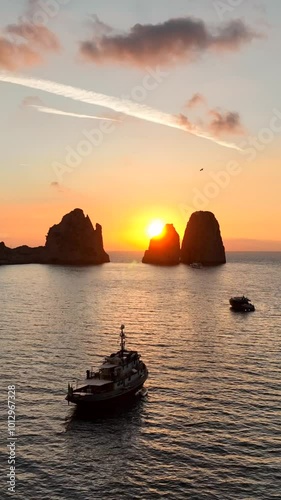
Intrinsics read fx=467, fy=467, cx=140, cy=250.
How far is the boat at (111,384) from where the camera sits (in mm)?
50719

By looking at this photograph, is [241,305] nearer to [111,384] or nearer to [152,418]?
[111,384]

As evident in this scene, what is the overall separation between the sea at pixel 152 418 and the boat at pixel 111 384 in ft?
4.51

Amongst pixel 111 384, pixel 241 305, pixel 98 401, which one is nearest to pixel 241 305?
pixel 241 305

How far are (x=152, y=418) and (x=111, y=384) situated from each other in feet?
22.0

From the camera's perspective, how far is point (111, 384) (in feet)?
175

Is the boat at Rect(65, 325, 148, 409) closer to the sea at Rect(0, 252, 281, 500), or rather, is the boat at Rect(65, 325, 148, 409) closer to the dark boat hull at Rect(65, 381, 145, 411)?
the dark boat hull at Rect(65, 381, 145, 411)

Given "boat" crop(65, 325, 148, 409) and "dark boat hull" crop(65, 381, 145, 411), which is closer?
"dark boat hull" crop(65, 381, 145, 411)

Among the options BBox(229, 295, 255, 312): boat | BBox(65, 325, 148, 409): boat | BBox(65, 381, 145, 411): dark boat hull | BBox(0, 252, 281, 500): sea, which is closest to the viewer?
BBox(0, 252, 281, 500): sea

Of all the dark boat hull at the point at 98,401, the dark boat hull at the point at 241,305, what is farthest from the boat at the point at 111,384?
the dark boat hull at the point at 241,305

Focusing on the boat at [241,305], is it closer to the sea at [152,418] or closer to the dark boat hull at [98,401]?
the sea at [152,418]

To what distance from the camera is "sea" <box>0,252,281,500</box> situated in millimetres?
36750

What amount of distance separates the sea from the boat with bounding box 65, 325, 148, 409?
1376mm

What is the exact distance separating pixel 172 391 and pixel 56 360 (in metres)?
20.9

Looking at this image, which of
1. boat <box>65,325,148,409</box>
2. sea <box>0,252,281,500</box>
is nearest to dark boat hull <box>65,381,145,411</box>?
boat <box>65,325,148,409</box>
